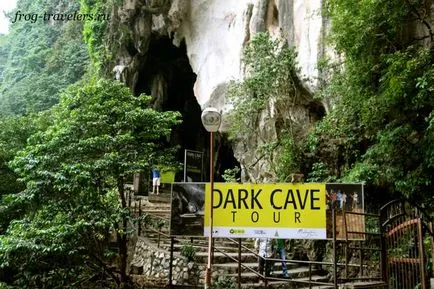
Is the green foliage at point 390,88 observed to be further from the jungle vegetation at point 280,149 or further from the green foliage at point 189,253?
the green foliage at point 189,253

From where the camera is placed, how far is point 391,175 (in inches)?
345

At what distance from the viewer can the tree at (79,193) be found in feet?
27.1

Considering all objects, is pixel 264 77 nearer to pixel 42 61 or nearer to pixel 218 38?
pixel 218 38

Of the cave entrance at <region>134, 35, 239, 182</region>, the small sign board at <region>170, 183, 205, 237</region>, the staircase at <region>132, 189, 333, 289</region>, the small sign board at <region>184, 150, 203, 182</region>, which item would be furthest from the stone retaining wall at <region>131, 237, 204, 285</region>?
the cave entrance at <region>134, 35, 239, 182</region>

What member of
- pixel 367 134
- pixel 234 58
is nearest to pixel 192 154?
pixel 234 58

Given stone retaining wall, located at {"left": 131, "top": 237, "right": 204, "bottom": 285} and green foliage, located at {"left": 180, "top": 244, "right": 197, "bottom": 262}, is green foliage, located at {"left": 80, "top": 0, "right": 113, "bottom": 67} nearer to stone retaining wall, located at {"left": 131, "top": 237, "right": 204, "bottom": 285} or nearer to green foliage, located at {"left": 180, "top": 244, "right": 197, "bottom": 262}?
stone retaining wall, located at {"left": 131, "top": 237, "right": 204, "bottom": 285}

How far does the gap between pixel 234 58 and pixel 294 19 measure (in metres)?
3.33

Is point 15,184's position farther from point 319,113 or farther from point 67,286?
point 319,113

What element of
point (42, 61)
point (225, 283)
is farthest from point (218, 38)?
point (42, 61)

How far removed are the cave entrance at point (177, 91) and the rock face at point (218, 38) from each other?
111mm

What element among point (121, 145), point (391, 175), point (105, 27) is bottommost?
point (391, 175)

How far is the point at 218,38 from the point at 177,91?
638 centimetres

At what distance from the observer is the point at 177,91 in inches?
902

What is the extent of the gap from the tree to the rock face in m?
4.11
